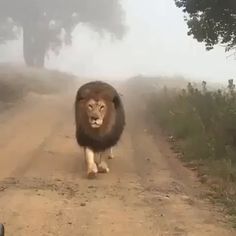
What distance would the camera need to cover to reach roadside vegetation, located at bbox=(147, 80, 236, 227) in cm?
1039

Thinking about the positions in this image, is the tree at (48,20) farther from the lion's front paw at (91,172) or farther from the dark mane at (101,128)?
the lion's front paw at (91,172)

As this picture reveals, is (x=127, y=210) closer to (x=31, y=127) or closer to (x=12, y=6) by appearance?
(x=31, y=127)

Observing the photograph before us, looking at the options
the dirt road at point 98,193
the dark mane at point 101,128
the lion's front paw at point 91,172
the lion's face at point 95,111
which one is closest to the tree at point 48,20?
the dirt road at point 98,193

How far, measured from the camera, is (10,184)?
986 cm

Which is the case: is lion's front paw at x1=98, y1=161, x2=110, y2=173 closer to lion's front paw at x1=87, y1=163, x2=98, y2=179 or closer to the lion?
the lion

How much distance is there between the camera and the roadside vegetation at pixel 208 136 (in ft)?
34.1

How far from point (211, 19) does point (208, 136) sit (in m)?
4.90

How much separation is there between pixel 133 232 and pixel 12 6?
1622 inches

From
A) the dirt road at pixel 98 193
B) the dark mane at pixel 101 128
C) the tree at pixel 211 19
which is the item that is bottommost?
the dirt road at pixel 98 193

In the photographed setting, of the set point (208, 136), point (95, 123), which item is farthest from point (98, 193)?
point (208, 136)

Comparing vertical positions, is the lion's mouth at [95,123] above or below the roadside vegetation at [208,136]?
above

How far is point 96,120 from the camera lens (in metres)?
10.8

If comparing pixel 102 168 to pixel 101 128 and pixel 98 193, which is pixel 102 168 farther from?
pixel 98 193

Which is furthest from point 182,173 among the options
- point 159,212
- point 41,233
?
point 41,233
